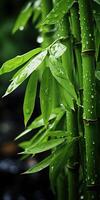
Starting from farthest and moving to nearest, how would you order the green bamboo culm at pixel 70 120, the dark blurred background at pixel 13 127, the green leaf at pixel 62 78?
1. the dark blurred background at pixel 13 127
2. the green bamboo culm at pixel 70 120
3. the green leaf at pixel 62 78

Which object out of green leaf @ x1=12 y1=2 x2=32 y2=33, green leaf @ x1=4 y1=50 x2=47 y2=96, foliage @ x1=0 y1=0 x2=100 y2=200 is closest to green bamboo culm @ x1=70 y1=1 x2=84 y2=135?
foliage @ x1=0 y1=0 x2=100 y2=200

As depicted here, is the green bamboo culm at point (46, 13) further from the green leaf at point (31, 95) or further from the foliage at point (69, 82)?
the green leaf at point (31, 95)

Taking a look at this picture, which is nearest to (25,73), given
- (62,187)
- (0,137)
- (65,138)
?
(65,138)

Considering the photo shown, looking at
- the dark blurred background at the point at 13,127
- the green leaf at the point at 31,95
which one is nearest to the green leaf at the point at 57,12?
the green leaf at the point at 31,95

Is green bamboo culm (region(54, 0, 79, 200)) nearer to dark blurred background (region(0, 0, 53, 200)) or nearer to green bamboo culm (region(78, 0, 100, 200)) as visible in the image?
green bamboo culm (region(78, 0, 100, 200))

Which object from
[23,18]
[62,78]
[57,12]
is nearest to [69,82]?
[62,78]
